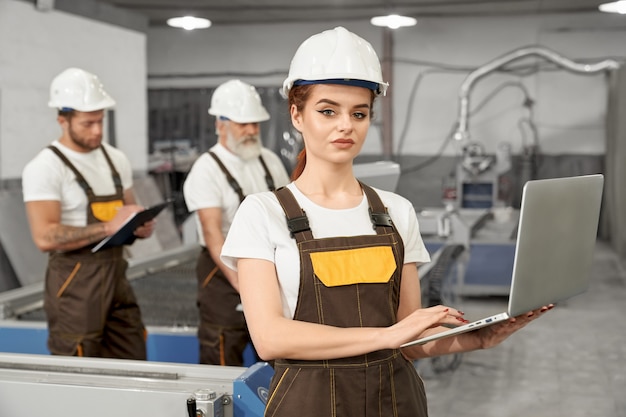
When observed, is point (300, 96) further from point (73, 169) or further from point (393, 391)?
point (73, 169)

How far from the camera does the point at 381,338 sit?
1375 mm

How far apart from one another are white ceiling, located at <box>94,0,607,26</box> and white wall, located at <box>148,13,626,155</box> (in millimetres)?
268

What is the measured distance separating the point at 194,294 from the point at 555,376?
2214mm

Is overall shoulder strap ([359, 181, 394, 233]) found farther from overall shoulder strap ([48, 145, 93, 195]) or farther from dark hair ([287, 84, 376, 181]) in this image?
overall shoulder strap ([48, 145, 93, 195])

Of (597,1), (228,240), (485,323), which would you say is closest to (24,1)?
(228,240)

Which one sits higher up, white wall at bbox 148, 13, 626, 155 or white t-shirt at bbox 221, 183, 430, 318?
white wall at bbox 148, 13, 626, 155

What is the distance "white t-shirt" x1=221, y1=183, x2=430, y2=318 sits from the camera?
1.48 m

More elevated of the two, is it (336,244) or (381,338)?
(336,244)

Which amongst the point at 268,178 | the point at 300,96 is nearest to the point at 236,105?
the point at 268,178

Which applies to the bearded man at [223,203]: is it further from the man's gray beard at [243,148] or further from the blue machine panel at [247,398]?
the blue machine panel at [247,398]

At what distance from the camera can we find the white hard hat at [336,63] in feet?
4.93

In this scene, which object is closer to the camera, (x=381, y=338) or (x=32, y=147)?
(x=381, y=338)

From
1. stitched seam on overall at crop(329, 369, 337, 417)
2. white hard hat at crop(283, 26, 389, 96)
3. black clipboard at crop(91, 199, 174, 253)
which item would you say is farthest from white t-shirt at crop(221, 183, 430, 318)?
black clipboard at crop(91, 199, 174, 253)

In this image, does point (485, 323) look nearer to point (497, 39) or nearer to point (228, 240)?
point (228, 240)
